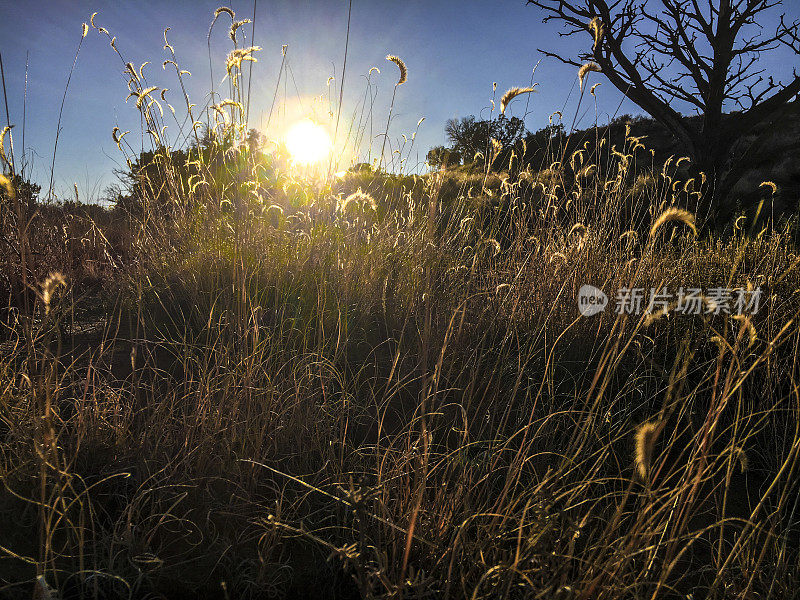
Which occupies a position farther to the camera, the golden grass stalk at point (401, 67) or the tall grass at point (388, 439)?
the golden grass stalk at point (401, 67)

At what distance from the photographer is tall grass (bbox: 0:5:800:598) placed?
1.07m

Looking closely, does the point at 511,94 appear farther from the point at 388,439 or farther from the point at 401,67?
the point at 388,439

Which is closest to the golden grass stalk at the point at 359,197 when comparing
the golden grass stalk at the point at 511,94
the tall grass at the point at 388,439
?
the tall grass at the point at 388,439

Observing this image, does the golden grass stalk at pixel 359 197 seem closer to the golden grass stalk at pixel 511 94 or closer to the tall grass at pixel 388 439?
the tall grass at pixel 388 439

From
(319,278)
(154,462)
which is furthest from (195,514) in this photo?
(319,278)

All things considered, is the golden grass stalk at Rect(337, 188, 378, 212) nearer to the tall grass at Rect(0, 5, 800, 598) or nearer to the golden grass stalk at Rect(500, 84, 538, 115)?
the tall grass at Rect(0, 5, 800, 598)

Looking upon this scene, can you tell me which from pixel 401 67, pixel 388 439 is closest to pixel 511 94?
pixel 401 67

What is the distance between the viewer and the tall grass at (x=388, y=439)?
1.07 metres

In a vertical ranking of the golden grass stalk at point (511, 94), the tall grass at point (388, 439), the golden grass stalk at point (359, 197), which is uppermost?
the golden grass stalk at point (511, 94)

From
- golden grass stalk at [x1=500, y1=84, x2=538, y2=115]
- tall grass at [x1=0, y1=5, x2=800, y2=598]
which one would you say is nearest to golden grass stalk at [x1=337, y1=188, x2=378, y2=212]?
tall grass at [x1=0, y1=5, x2=800, y2=598]

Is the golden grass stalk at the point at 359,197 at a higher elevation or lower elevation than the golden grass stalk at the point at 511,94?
lower

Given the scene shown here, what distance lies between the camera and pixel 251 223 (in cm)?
280

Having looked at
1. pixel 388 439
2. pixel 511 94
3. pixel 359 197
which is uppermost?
pixel 511 94

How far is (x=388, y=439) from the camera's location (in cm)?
162
